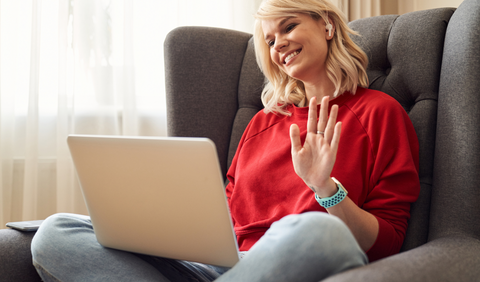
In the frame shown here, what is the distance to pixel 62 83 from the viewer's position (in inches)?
67.1

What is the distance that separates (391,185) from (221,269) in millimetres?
435

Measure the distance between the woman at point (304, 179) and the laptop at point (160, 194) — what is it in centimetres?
7

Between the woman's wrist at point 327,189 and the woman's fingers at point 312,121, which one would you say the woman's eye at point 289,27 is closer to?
the woman's fingers at point 312,121

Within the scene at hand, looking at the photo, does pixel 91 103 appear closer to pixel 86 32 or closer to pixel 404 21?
pixel 86 32

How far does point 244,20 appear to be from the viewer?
1912 mm

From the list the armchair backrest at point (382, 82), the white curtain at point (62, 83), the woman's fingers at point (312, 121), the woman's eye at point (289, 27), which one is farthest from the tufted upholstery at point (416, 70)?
the white curtain at point (62, 83)

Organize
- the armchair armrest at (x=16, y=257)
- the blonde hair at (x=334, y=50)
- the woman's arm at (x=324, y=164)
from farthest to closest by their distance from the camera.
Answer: the blonde hair at (x=334, y=50) < the armchair armrest at (x=16, y=257) < the woman's arm at (x=324, y=164)

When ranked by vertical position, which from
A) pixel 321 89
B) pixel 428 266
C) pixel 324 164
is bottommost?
pixel 428 266

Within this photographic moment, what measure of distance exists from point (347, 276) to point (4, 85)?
1.69 m

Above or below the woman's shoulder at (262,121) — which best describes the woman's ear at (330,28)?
above

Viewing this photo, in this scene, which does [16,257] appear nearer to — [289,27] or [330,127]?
[330,127]

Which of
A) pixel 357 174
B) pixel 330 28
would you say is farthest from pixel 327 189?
pixel 330 28

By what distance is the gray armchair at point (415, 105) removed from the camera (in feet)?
2.34

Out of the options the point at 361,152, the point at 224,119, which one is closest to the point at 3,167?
the point at 224,119
